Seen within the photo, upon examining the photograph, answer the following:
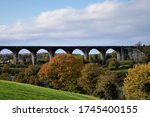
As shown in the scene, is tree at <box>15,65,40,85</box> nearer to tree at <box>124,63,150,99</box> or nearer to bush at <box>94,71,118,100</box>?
bush at <box>94,71,118,100</box>

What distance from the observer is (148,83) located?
52.6 meters

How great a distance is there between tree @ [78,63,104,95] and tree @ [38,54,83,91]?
1725 mm

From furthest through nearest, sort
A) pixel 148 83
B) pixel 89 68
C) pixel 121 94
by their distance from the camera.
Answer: pixel 89 68
pixel 121 94
pixel 148 83

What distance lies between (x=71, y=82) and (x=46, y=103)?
2042 inches

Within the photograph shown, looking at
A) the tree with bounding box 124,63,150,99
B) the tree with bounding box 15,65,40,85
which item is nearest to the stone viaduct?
the tree with bounding box 15,65,40,85

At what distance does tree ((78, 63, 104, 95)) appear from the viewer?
6147cm

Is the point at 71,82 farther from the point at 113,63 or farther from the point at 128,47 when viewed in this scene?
the point at 128,47

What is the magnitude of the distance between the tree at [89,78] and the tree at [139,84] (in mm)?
7632

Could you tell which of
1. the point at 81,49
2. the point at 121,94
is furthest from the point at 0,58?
the point at 121,94

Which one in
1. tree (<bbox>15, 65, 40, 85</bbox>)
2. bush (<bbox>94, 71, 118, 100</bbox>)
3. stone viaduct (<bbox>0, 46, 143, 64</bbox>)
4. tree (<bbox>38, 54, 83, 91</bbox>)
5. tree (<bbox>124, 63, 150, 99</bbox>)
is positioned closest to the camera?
tree (<bbox>124, 63, 150, 99</bbox>)

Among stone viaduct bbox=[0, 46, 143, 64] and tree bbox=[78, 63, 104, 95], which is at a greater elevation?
stone viaduct bbox=[0, 46, 143, 64]

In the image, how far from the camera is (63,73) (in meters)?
63.8

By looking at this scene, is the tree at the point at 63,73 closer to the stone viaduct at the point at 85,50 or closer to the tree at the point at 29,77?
the tree at the point at 29,77

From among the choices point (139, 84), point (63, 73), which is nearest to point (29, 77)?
point (63, 73)
